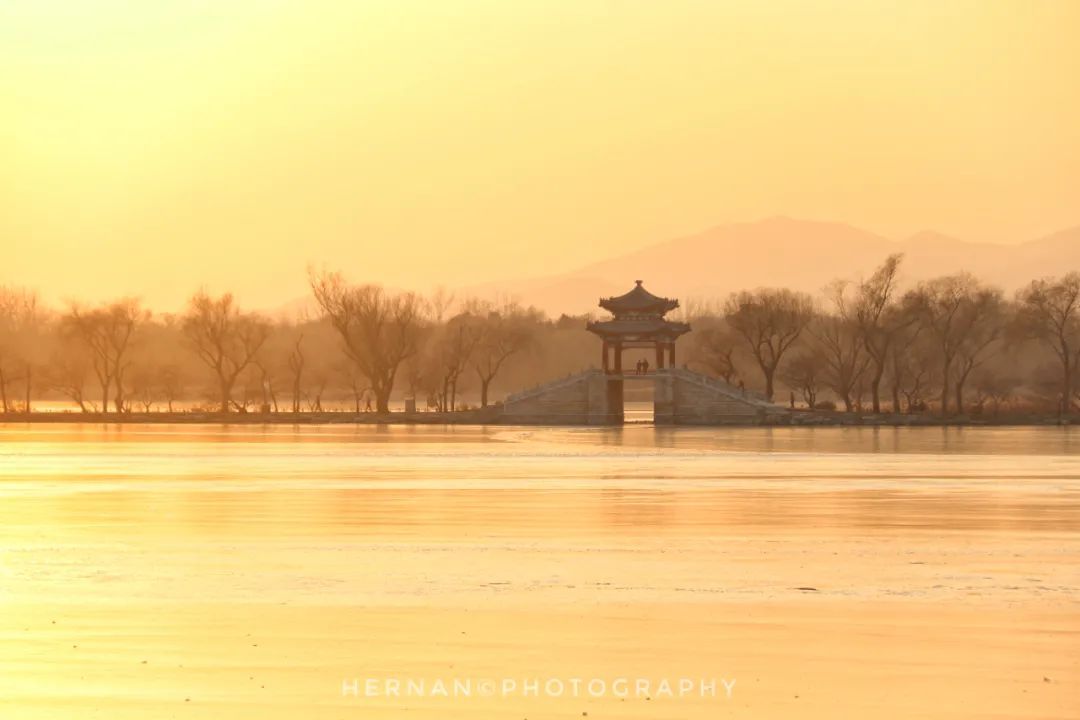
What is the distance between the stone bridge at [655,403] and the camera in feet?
368

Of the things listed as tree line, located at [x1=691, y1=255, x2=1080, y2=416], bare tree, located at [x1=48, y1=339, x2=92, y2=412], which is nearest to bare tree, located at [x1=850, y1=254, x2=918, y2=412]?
tree line, located at [x1=691, y1=255, x2=1080, y2=416]

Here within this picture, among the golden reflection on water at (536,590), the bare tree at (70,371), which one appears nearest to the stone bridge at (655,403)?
the bare tree at (70,371)

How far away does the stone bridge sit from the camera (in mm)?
112188

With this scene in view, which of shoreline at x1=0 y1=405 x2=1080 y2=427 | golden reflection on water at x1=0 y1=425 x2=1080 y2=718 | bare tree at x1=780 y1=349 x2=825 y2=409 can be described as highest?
bare tree at x1=780 y1=349 x2=825 y2=409

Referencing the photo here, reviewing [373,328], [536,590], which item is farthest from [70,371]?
[536,590]

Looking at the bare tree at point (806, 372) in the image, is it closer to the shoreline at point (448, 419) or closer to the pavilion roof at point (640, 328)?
the shoreline at point (448, 419)

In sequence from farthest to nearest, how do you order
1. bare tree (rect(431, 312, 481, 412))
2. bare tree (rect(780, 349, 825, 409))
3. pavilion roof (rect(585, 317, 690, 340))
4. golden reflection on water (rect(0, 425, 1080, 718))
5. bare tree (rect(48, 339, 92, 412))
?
bare tree (rect(48, 339, 92, 412)) < bare tree (rect(780, 349, 825, 409)) < bare tree (rect(431, 312, 481, 412)) < pavilion roof (rect(585, 317, 690, 340)) < golden reflection on water (rect(0, 425, 1080, 718))

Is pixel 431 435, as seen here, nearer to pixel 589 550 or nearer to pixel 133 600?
pixel 589 550

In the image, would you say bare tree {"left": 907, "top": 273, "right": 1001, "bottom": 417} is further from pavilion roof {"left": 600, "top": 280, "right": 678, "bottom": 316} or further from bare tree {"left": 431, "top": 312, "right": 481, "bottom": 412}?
bare tree {"left": 431, "top": 312, "right": 481, "bottom": 412}

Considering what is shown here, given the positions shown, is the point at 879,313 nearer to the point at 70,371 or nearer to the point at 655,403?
the point at 655,403

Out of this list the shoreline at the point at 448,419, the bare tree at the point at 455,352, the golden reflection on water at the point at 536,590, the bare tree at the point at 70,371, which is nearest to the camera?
the golden reflection on water at the point at 536,590

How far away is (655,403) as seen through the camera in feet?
377

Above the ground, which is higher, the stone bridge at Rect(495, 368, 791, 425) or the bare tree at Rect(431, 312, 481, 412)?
the bare tree at Rect(431, 312, 481, 412)

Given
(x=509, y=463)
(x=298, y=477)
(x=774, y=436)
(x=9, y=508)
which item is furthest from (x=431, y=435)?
(x=9, y=508)
